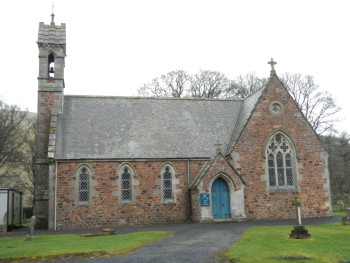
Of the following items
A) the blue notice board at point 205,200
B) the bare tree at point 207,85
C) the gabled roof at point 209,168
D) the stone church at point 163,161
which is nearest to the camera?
the blue notice board at point 205,200

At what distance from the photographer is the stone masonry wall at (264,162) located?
78.3ft

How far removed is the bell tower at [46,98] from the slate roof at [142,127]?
1.05 meters

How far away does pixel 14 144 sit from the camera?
36906 millimetres

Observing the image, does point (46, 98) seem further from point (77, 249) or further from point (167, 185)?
point (77, 249)

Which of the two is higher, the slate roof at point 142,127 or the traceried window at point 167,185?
the slate roof at point 142,127

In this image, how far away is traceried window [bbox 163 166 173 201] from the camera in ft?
78.2

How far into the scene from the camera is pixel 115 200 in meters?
22.9

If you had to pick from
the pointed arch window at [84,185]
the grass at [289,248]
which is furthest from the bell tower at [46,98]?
the grass at [289,248]

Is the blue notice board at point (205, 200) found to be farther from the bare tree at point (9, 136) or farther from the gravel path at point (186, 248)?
the bare tree at point (9, 136)

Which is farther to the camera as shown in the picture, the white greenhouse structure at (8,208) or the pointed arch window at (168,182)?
the pointed arch window at (168,182)

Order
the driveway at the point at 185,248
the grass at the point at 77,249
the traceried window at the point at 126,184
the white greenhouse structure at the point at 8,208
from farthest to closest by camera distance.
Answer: the traceried window at the point at 126,184
the white greenhouse structure at the point at 8,208
the grass at the point at 77,249
the driveway at the point at 185,248

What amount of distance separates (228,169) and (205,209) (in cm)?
281

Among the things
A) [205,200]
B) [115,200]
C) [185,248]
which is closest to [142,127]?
[115,200]

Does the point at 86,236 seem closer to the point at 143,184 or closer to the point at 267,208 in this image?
the point at 143,184
